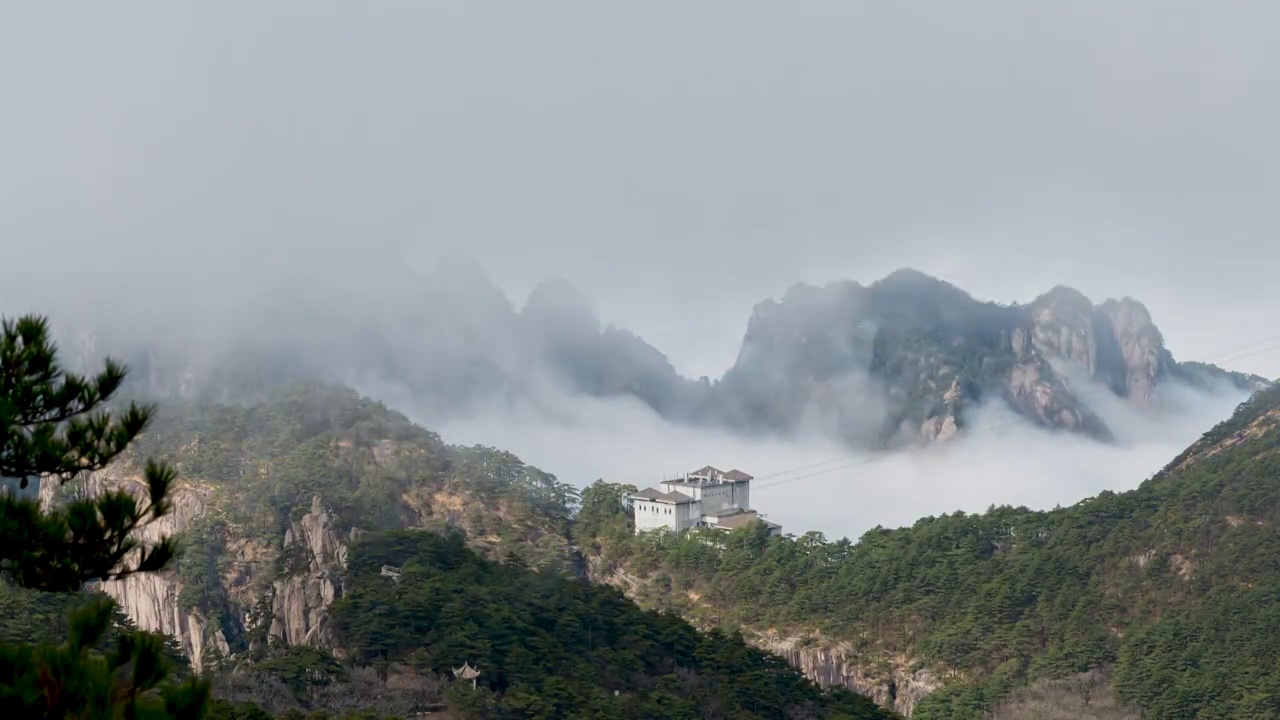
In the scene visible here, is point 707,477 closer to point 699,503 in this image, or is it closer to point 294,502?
point 699,503

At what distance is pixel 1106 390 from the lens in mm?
96500

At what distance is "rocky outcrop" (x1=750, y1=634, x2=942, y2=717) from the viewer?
142ft

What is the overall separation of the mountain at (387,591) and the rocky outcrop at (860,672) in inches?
318

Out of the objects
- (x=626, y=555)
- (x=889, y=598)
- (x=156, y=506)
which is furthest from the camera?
(x=626, y=555)

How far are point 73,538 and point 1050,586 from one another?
40203mm

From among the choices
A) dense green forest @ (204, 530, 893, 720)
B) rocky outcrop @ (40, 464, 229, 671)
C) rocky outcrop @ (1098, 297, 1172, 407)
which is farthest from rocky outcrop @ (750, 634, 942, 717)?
rocky outcrop @ (1098, 297, 1172, 407)

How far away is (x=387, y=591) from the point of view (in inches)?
1359

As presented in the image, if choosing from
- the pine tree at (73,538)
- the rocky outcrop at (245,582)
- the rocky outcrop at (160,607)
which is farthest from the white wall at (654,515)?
the pine tree at (73,538)

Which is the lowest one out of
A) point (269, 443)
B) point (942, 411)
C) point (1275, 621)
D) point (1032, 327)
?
Answer: point (1275, 621)

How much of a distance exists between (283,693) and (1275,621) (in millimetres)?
26570

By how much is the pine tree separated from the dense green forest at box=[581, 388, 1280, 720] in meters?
31.3

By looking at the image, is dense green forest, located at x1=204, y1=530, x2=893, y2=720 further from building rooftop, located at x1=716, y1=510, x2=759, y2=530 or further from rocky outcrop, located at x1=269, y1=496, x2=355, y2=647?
building rooftop, located at x1=716, y1=510, x2=759, y2=530

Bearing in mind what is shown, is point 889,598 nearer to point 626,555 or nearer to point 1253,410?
point 626,555

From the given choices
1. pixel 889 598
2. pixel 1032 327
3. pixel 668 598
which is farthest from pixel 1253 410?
pixel 1032 327
